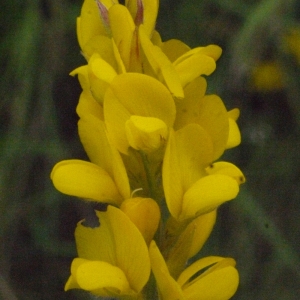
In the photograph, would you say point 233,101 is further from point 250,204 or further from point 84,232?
point 84,232

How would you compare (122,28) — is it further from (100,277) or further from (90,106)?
(100,277)

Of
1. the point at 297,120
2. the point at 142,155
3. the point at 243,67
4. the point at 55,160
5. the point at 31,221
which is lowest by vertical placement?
the point at 31,221

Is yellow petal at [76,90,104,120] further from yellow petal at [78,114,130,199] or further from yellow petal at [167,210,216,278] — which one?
yellow petal at [167,210,216,278]

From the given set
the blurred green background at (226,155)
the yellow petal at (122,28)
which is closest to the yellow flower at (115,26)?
the yellow petal at (122,28)

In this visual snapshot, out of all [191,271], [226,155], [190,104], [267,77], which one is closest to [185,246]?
[191,271]

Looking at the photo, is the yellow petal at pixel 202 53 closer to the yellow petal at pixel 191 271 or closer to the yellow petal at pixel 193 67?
the yellow petal at pixel 193 67

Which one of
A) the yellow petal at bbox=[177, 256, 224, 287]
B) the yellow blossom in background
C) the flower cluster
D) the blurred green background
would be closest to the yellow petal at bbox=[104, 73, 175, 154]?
the flower cluster

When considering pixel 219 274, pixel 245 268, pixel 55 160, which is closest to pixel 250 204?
pixel 245 268

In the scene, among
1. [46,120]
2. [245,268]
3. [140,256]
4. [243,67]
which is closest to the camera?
[140,256]
